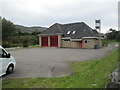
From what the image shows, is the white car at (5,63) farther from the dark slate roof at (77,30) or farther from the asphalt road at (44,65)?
the dark slate roof at (77,30)

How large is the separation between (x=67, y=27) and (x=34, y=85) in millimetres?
24957

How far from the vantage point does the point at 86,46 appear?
22625 mm

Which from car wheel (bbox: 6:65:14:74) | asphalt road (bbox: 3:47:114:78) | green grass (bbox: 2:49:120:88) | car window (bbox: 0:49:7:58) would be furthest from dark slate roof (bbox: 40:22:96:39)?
car window (bbox: 0:49:7:58)

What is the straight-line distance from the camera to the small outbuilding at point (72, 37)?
22406 millimetres

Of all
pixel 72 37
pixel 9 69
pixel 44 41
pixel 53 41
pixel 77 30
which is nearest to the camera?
pixel 9 69

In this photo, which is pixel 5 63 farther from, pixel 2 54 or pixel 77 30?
pixel 77 30

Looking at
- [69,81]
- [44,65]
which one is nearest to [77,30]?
[44,65]

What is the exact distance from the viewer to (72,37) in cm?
2389

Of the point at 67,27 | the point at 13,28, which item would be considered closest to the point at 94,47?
the point at 67,27

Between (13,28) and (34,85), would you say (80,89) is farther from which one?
(13,28)

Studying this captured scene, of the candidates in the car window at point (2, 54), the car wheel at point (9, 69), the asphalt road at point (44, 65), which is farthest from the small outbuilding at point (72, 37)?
the car window at point (2, 54)

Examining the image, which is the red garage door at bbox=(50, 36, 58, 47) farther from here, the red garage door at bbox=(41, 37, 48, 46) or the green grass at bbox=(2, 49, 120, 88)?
the green grass at bbox=(2, 49, 120, 88)

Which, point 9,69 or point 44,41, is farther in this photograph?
point 44,41

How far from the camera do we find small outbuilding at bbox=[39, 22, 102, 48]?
22.4 metres
